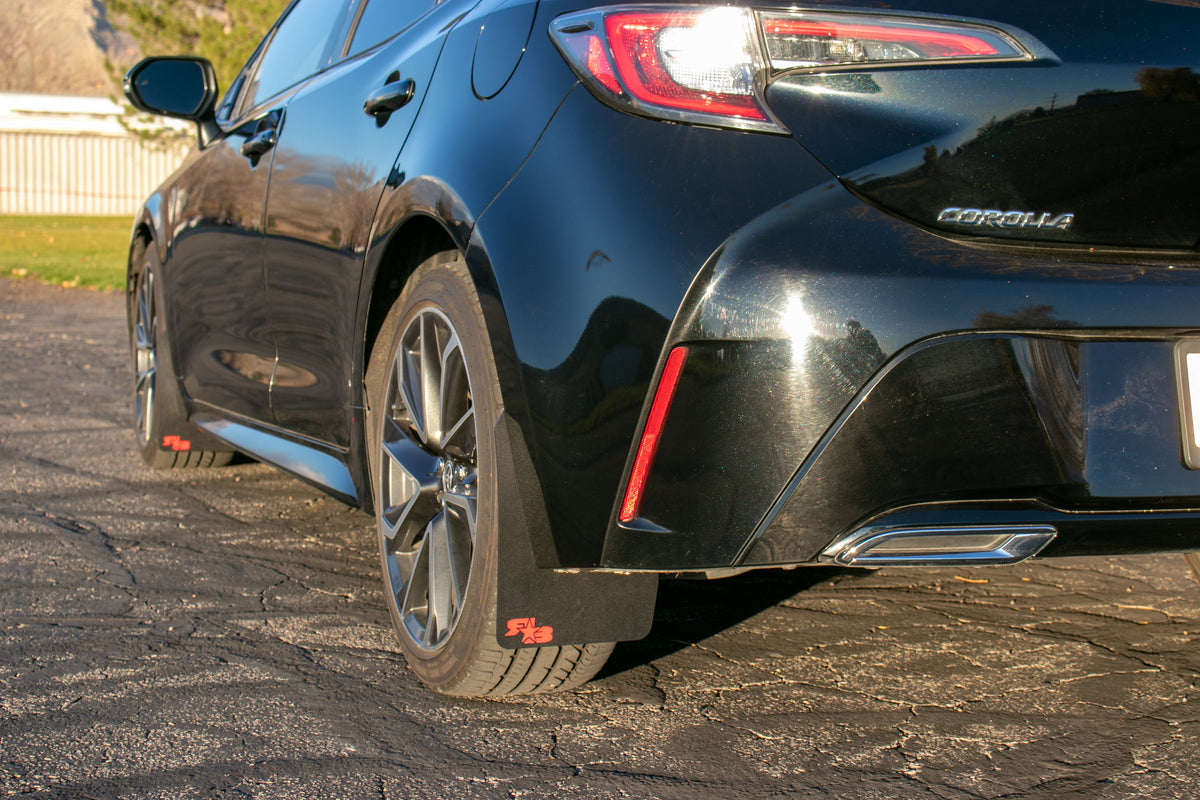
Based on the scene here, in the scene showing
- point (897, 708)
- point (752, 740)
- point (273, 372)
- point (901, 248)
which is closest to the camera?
point (901, 248)

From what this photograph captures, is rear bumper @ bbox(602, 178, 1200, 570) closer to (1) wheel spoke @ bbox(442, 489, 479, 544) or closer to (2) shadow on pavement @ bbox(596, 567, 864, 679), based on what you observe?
(1) wheel spoke @ bbox(442, 489, 479, 544)

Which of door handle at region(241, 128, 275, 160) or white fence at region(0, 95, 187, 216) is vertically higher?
door handle at region(241, 128, 275, 160)

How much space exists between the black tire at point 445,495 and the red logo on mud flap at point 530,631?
5 cm

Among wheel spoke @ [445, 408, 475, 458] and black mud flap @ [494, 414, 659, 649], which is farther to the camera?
wheel spoke @ [445, 408, 475, 458]

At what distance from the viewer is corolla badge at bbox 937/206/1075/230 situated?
6.61 ft

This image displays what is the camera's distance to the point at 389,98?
2.82m

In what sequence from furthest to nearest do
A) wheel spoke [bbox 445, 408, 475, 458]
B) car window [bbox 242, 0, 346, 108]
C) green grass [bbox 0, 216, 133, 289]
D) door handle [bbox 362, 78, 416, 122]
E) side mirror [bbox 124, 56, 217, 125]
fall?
green grass [bbox 0, 216, 133, 289] → side mirror [bbox 124, 56, 217, 125] → car window [bbox 242, 0, 346, 108] → door handle [bbox 362, 78, 416, 122] → wheel spoke [bbox 445, 408, 475, 458]

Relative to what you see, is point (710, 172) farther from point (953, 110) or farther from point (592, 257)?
point (953, 110)

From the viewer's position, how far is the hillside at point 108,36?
81.3 ft

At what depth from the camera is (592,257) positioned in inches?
80.4

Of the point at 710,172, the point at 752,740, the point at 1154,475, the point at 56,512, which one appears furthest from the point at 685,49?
the point at 56,512

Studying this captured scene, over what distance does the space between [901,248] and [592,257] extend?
18.8 inches

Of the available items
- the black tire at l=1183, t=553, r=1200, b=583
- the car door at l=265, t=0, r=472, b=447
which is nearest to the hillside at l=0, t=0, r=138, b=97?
the car door at l=265, t=0, r=472, b=447

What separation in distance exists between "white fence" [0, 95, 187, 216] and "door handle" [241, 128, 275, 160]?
34.9m
